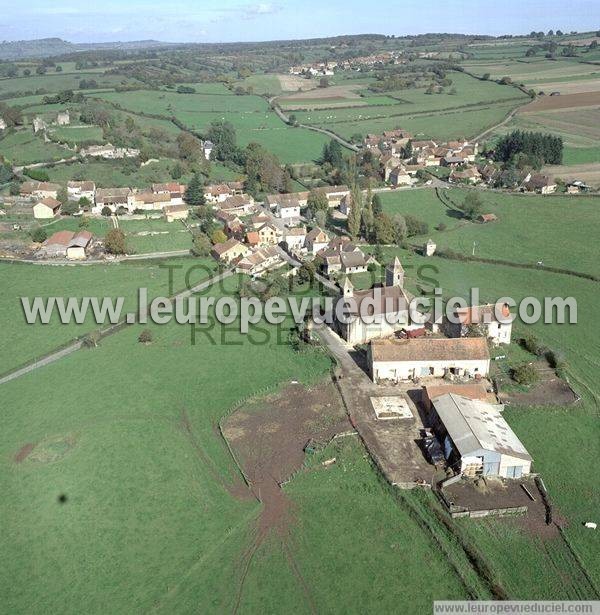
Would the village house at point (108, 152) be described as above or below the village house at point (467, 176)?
above

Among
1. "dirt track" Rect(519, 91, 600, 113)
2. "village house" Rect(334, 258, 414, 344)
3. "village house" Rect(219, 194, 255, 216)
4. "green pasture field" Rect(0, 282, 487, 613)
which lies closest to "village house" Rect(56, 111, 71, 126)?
"village house" Rect(219, 194, 255, 216)

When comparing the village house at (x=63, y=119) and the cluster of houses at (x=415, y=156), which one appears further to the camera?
the village house at (x=63, y=119)

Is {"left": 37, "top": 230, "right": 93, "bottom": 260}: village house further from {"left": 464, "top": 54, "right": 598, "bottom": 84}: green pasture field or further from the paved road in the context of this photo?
{"left": 464, "top": 54, "right": 598, "bottom": 84}: green pasture field

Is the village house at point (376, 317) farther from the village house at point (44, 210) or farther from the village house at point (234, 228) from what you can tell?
the village house at point (44, 210)

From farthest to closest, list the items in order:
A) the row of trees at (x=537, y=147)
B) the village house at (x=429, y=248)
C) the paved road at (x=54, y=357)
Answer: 1. the row of trees at (x=537, y=147)
2. the village house at (x=429, y=248)
3. the paved road at (x=54, y=357)

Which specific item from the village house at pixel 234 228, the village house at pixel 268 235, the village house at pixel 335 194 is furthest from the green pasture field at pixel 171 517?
the village house at pixel 335 194

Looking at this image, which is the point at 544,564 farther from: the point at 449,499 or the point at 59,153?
the point at 59,153
